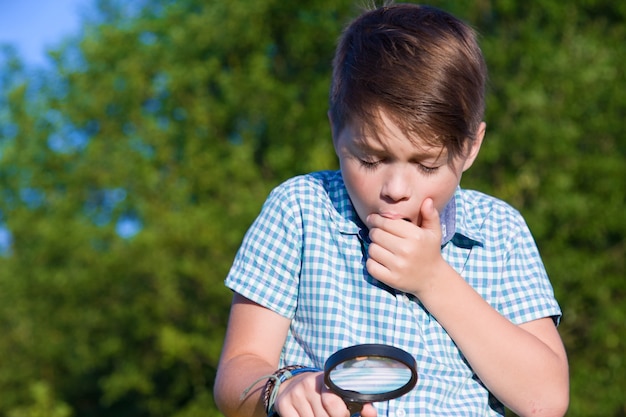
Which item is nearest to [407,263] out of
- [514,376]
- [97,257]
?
[514,376]

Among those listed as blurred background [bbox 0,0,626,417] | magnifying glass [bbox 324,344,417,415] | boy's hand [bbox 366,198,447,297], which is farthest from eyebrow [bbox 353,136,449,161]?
blurred background [bbox 0,0,626,417]

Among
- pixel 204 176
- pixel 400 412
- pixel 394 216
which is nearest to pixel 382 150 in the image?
pixel 394 216

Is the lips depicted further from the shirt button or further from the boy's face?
the shirt button

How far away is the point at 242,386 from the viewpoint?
206 cm

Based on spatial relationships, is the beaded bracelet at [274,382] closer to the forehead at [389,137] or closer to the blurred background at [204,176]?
the forehead at [389,137]

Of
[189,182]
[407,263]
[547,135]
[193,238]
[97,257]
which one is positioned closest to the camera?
[407,263]

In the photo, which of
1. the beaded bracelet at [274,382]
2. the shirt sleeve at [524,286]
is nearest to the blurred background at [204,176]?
the shirt sleeve at [524,286]

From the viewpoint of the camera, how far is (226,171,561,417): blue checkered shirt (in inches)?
82.6

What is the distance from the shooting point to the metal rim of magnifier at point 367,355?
1.66m

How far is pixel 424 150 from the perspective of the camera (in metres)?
2.00

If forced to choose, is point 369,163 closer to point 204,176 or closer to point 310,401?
point 310,401

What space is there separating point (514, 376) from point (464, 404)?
0.15 m

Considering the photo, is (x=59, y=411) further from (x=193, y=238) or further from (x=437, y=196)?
(x=437, y=196)

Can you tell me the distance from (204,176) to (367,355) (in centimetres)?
606
